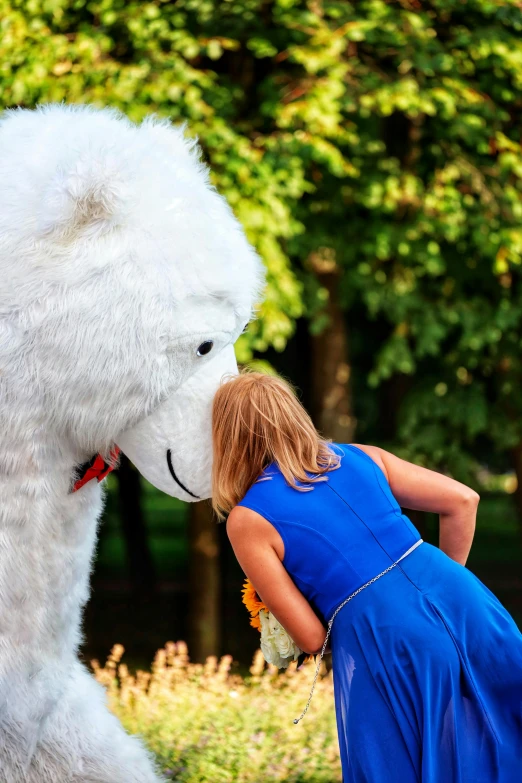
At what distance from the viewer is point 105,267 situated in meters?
2.06

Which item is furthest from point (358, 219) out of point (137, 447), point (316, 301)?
point (137, 447)

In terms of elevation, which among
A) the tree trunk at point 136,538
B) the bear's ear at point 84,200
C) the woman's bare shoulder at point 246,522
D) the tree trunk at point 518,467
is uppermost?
the bear's ear at point 84,200

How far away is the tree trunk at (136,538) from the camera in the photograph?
9.52 metres

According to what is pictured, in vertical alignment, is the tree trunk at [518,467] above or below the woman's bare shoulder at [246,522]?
below

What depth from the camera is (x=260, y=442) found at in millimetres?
1969

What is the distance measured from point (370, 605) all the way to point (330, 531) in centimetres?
17

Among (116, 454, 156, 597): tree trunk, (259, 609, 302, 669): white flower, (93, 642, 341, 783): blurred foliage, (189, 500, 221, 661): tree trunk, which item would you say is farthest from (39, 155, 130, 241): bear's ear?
(116, 454, 156, 597): tree trunk

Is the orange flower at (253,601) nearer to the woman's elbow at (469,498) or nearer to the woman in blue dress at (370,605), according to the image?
the woman in blue dress at (370,605)

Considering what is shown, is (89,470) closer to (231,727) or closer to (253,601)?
(253,601)

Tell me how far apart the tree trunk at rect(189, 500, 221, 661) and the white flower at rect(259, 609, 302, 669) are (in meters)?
4.66

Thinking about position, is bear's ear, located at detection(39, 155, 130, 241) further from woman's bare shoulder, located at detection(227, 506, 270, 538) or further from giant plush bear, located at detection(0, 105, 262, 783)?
A: woman's bare shoulder, located at detection(227, 506, 270, 538)

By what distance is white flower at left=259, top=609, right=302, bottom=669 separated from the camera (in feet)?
6.57

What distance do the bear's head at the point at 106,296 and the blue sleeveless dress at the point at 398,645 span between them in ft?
1.20

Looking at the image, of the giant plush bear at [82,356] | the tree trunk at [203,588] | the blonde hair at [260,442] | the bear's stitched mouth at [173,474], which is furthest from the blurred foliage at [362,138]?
the blonde hair at [260,442]
